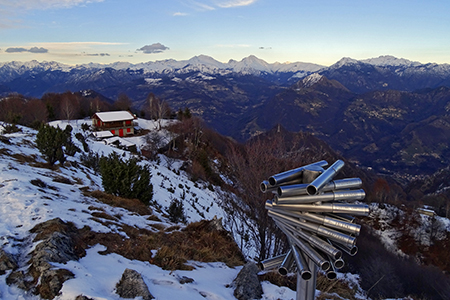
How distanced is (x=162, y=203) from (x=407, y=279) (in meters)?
25.0

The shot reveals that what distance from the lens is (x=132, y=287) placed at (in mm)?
4453

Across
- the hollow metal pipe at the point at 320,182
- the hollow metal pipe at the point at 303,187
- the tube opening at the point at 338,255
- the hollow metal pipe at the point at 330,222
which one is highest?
the hollow metal pipe at the point at 320,182

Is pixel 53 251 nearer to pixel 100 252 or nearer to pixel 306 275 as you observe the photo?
pixel 100 252

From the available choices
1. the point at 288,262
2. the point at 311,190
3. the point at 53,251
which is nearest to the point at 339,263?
the point at 288,262

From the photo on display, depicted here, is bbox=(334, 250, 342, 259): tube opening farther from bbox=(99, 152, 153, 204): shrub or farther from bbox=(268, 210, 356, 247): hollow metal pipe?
bbox=(99, 152, 153, 204): shrub

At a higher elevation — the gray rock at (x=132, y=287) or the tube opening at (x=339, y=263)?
the tube opening at (x=339, y=263)

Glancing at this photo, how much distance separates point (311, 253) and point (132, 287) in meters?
3.24

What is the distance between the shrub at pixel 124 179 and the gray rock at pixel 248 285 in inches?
333

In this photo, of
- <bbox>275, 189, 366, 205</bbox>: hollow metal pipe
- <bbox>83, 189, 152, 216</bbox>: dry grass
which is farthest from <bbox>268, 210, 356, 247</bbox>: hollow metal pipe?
<bbox>83, 189, 152, 216</bbox>: dry grass

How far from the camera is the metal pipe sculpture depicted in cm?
259

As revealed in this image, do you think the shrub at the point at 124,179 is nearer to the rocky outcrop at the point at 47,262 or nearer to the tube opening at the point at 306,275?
the rocky outcrop at the point at 47,262

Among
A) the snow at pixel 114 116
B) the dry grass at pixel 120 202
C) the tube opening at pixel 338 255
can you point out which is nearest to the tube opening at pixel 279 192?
the tube opening at pixel 338 255

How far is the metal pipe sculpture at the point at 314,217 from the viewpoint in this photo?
2.59m

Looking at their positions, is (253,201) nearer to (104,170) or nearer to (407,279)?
(104,170)
